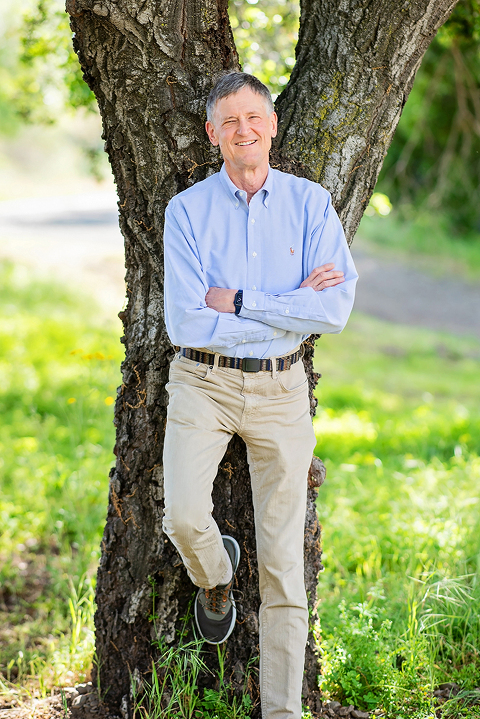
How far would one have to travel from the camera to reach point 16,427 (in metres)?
6.52

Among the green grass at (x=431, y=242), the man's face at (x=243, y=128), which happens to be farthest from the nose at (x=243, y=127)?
the green grass at (x=431, y=242)

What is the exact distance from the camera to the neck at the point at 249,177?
2.57m

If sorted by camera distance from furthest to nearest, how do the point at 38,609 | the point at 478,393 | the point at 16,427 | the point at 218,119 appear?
the point at 478,393, the point at 16,427, the point at 38,609, the point at 218,119

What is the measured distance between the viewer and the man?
2469 millimetres

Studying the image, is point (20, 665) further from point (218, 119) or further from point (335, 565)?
point (218, 119)

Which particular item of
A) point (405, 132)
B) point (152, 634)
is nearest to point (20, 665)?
point (152, 634)

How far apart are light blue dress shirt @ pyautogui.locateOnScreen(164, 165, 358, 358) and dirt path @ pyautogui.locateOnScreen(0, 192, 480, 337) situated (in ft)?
27.1

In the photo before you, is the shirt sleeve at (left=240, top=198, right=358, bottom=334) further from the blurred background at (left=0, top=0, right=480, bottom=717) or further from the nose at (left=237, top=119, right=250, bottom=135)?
the blurred background at (left=0, top=0, right=480, bottom=717)

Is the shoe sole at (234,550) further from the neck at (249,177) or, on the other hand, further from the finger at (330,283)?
the neck at (249,177)

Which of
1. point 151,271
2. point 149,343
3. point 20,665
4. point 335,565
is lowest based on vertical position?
point 20,665

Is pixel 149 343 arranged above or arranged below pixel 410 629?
above

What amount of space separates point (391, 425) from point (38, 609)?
4.07m

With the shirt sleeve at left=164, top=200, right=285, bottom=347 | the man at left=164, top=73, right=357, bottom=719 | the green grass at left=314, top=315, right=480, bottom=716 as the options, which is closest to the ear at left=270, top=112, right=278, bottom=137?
the man at left=164, top=73, right=357, bottom=719

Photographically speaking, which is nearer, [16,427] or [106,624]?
[106,624]
